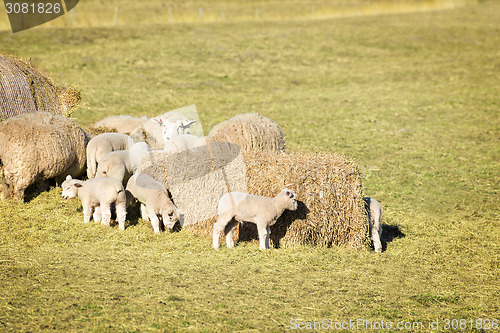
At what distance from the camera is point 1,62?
11453mm

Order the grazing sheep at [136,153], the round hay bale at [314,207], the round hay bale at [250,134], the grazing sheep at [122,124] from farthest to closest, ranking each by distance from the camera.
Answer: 1. the grazing sheep at [122,124]
2. the round hay bale at [250,134]
3. the grazing sheep at [136,153]
4. the round hay bale at [314,207]

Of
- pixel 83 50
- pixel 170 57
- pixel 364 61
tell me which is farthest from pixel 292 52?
pixel 83 50

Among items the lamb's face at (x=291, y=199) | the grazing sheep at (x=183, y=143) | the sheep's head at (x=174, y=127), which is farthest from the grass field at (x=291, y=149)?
the sheep's head at (x=174, y=127)

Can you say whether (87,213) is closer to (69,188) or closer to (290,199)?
(69,188)

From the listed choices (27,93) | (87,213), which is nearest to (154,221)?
(87,213)

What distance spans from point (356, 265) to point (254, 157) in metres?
2.49

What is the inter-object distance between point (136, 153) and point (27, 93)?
3.59m

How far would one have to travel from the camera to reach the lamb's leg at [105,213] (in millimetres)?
8375

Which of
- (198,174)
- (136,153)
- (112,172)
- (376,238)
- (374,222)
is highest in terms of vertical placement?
(136,153)

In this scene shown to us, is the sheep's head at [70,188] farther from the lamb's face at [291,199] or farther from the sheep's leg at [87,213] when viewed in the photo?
the lamb's face at [291,199]

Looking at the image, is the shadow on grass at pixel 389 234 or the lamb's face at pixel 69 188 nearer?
the lamb's face at pixel 69 188

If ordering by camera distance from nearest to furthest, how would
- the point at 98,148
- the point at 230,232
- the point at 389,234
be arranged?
the point at 230,232 < the point at 389,234 < the point at 98,148

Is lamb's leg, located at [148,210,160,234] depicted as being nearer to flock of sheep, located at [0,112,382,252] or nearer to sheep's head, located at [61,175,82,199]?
flock of sheep, located at [0,112,382,252]

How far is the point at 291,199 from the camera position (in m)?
7.54
